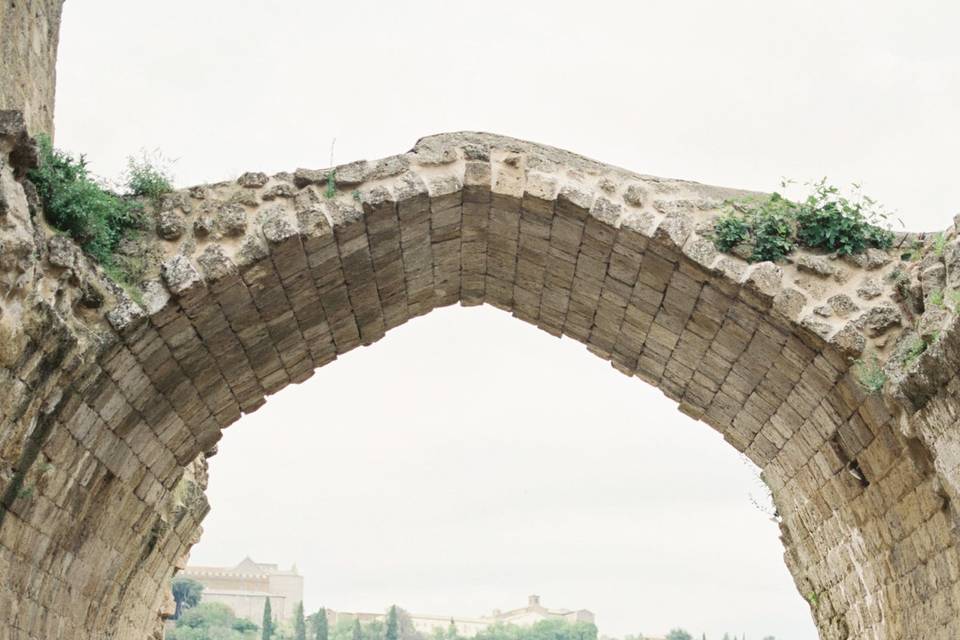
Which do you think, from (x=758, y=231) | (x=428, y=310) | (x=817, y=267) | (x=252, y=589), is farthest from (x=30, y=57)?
(x=252, y=589)

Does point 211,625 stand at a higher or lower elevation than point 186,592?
lower

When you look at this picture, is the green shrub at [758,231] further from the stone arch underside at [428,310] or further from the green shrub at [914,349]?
the green shrub at [914,349]

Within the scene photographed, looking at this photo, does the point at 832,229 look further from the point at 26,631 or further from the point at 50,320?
the point at 26,631

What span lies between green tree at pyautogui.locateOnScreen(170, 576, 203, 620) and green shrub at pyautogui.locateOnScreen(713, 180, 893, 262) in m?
83.1

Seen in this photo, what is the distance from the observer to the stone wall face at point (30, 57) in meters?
8.02

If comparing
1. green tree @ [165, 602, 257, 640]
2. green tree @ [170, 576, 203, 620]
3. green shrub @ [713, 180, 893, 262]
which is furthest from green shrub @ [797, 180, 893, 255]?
green tree @ [170, 576, 203, 620]

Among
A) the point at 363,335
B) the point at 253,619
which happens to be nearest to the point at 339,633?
the point at 253,619

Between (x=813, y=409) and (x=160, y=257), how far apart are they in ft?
14.9

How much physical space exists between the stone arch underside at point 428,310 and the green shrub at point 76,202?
310 mm

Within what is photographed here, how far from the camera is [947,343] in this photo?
23.7 ft

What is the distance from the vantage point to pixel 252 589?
366ft

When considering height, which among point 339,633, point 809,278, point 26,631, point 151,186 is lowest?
point 26,631

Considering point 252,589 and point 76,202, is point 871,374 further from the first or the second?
point 252,589

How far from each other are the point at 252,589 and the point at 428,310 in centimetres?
10552
